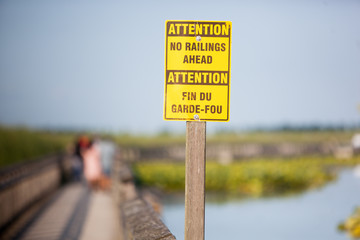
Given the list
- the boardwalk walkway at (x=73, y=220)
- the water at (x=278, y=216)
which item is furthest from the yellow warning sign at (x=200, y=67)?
the water at (x=278, y=216)

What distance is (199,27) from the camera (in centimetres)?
374

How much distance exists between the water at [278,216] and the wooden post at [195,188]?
29.0 feet

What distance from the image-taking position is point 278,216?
57.5ft

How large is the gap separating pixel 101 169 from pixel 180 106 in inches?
475

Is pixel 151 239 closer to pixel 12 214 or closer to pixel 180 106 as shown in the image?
pixel 180 106

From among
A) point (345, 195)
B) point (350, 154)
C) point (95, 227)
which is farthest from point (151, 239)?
point (350, 154)

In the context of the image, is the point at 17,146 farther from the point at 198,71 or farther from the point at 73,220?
the point at 198,71

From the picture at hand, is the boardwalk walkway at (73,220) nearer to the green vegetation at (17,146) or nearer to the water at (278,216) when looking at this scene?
the green vegetation at (17,146)

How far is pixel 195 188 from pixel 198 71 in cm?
93

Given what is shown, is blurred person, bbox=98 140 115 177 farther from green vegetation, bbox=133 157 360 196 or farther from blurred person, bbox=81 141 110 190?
green vegetation, bbox=133 157 360 196

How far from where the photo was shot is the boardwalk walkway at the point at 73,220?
344 inches

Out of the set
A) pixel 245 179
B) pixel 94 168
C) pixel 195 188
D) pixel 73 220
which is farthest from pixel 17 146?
pixel 245 179

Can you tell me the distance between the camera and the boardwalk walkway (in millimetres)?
8727

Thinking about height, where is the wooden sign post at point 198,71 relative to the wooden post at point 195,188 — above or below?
above
